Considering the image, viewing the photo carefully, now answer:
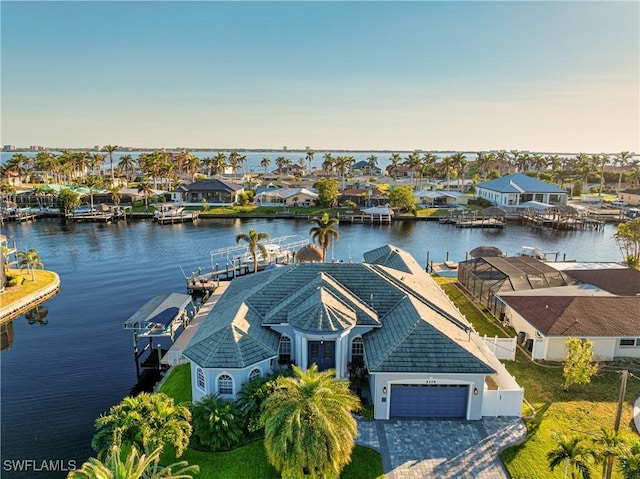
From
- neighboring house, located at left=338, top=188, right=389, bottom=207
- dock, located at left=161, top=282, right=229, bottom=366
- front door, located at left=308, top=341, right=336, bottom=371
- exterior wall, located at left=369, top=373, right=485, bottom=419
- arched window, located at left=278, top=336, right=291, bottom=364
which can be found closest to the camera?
exterior wall, located at left=369, top=373, right=485, bottom=419

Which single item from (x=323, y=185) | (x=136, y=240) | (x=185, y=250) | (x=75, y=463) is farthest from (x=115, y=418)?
(x=323, y=185)

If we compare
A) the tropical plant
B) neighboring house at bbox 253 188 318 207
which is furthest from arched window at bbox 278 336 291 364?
neighboring house at bbox 253 188 318 207

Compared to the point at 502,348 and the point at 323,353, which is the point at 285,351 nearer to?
the point at 323,353

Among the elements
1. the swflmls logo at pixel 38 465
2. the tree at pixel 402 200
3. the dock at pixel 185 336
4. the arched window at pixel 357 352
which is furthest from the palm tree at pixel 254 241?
the tree at pixel 402 200

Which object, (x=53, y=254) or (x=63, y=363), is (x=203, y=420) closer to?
(x=63, y=363)

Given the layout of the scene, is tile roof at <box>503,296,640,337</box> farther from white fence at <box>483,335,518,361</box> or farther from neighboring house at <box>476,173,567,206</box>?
neighboring house at <box>476,173,567,206</box>

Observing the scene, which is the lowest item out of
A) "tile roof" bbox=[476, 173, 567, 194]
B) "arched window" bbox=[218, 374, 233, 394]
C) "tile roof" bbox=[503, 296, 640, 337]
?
"arched window" bbox=[218, 374, 233, 394]
